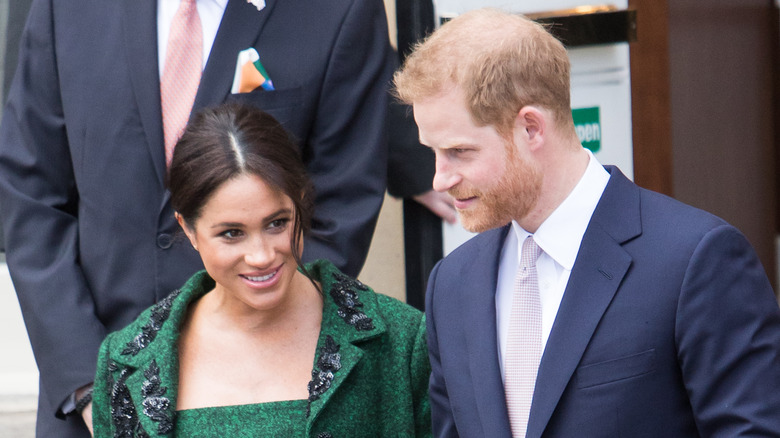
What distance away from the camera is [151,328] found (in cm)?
267

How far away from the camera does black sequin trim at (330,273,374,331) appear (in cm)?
263

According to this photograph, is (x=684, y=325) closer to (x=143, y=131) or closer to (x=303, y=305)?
(x=303, y=305)

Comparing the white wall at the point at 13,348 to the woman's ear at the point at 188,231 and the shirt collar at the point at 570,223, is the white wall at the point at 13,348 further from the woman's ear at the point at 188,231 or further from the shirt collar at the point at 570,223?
the shirt collar at the point at 570,223

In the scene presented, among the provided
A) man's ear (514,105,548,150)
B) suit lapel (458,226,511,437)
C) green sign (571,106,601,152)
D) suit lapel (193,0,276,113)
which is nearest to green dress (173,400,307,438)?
suit lapel (458,226,511,437)

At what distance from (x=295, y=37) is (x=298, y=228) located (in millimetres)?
580

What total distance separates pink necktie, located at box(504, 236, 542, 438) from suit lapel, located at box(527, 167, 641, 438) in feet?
0.23

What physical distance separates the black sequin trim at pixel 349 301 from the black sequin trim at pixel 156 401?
46 cm

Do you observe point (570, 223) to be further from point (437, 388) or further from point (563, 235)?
point (437, 388)

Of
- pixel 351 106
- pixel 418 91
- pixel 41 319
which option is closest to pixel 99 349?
pixel 41 319

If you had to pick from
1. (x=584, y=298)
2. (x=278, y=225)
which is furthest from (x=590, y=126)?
(x=584, y=298)

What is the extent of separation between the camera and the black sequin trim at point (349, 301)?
263 centimetres

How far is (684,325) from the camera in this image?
6.02 feet

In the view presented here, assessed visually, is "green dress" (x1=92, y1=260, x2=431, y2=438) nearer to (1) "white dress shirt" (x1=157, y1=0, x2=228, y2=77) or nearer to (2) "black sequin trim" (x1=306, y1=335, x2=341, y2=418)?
(2) "black sequin trim" (x1=306, y1=335, x2=341, y2=418)

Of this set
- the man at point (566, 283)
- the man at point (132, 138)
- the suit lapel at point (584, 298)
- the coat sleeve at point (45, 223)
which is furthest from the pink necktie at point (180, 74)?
the suit lapel at point (584, 298)
